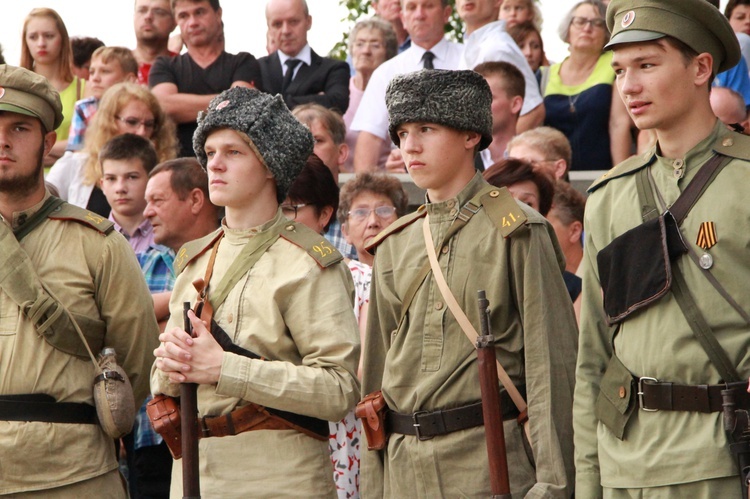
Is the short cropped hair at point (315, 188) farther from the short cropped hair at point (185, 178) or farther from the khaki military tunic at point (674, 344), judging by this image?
the khaki military tunic at point (674, 344)

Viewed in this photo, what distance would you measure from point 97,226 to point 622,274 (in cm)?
247

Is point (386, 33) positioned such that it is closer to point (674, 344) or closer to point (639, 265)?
point (639, 265)

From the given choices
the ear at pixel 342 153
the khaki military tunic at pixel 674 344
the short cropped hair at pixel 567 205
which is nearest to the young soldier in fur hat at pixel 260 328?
the khaki military tunic at pixel 674 344

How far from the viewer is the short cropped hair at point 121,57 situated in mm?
9680

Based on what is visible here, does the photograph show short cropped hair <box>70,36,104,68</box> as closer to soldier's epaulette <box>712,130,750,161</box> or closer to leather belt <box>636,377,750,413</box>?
soldier's epaulette <box>712,130,750,161</box>

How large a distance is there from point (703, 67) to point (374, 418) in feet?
5.95

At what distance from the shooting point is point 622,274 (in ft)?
13.5

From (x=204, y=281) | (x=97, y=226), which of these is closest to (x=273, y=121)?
(x=204, y=281)

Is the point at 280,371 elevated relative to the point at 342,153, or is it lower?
lower

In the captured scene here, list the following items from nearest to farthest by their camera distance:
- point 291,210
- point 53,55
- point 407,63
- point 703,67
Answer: point 703,67 → point 291,210 → point 407,63 → point 53,55

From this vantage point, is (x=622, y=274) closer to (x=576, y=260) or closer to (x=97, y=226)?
(x=97, y=226)

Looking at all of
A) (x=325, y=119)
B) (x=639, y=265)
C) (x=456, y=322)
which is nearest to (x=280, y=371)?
(x=456, y=322)

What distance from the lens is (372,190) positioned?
6.69 m

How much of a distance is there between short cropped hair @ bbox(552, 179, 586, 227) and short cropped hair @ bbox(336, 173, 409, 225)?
855 millimetres
